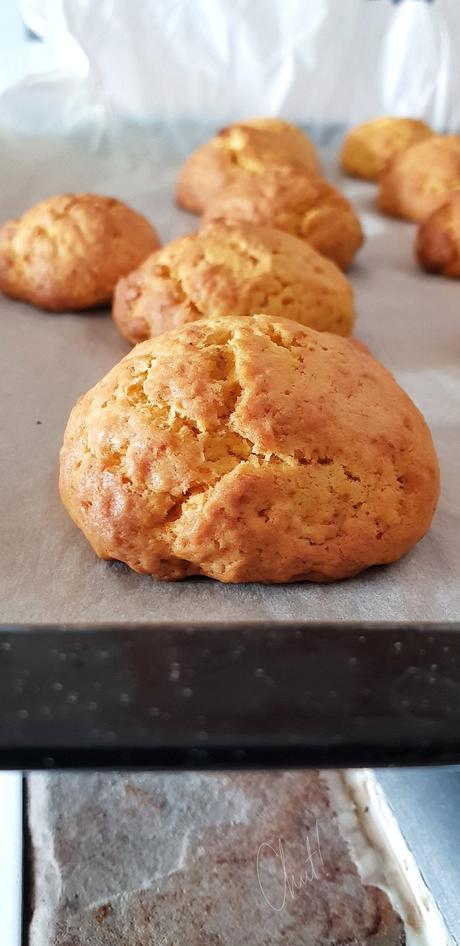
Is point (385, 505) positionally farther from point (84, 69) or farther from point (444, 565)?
point (84, 69)

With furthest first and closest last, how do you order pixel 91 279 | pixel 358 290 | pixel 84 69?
pixel 84 69, pixel 358 290, pixel 91 279

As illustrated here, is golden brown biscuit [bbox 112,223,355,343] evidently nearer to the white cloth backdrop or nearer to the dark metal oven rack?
the dark metal oven rack

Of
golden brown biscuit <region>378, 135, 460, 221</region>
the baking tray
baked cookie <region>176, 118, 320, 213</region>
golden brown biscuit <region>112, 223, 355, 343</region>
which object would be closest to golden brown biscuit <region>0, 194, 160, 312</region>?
the baking tray

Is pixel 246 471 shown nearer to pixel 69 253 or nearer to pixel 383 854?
pixel 383 854

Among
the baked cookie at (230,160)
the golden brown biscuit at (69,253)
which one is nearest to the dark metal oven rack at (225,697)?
the golden brown biscuit at (69,253)

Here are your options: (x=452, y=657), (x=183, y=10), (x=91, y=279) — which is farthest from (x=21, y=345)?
(x=183, y=10)
